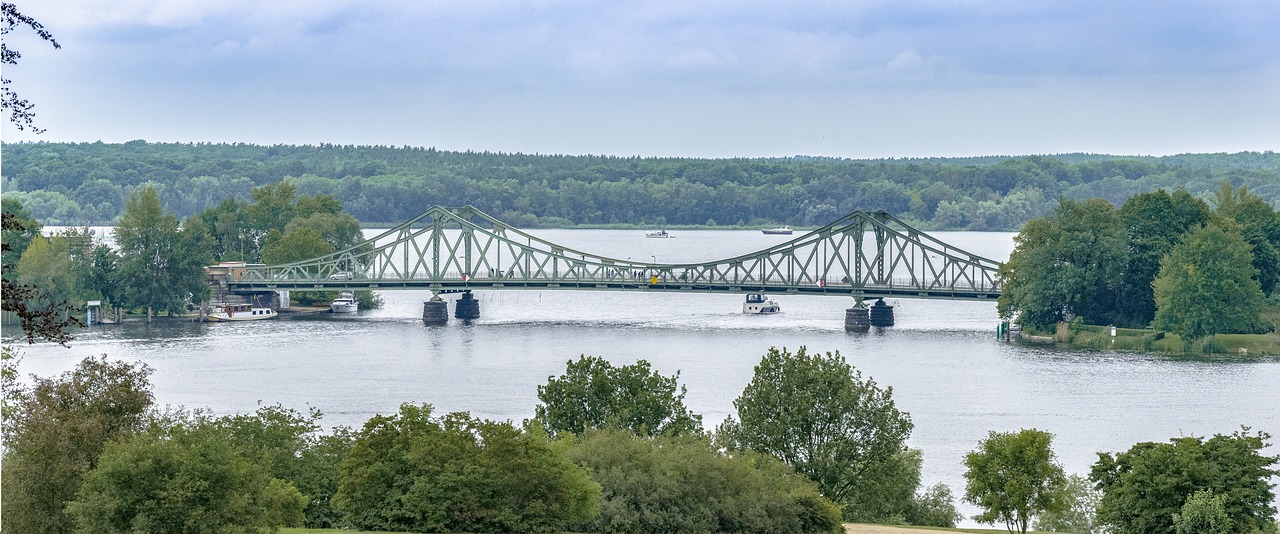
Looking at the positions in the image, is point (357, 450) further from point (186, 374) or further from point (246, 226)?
point (246, 226)

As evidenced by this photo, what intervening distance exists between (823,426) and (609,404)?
15.2ft

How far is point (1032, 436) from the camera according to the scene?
34.4 metres

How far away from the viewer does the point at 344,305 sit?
106 m

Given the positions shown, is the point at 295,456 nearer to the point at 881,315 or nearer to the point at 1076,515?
the point at 1076,515

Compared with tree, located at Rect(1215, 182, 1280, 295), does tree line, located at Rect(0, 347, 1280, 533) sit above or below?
below

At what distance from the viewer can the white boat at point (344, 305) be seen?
105500 mm

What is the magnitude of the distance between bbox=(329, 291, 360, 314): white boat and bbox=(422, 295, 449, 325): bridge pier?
8.03 metres

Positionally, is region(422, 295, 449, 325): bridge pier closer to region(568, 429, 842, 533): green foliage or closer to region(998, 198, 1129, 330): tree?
region(998, 198, 1129, 330): tree

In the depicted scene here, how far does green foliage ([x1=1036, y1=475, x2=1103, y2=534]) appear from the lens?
36375mm

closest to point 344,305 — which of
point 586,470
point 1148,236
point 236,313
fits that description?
point 236,313

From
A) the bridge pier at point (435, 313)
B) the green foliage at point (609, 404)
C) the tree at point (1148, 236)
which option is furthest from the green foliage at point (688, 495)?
the bridge pier at point (435, 313)

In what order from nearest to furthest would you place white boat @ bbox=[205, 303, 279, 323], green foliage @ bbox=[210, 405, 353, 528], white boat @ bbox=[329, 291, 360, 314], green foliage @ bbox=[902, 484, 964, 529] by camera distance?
1. green foliage @ bbox=[210, 405, 353, 528]
2. green foliage @ bbox=[902, 484, 964, 529]
3. white boat @ bbox=[205, 303, 279, 323]
4. white boat @ bbox=[329, 291, 360, 314]

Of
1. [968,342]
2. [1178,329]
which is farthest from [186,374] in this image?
[1178,329]

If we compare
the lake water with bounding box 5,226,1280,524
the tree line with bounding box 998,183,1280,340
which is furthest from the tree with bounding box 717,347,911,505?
the tree line with bounding box 998,183,1280,340
